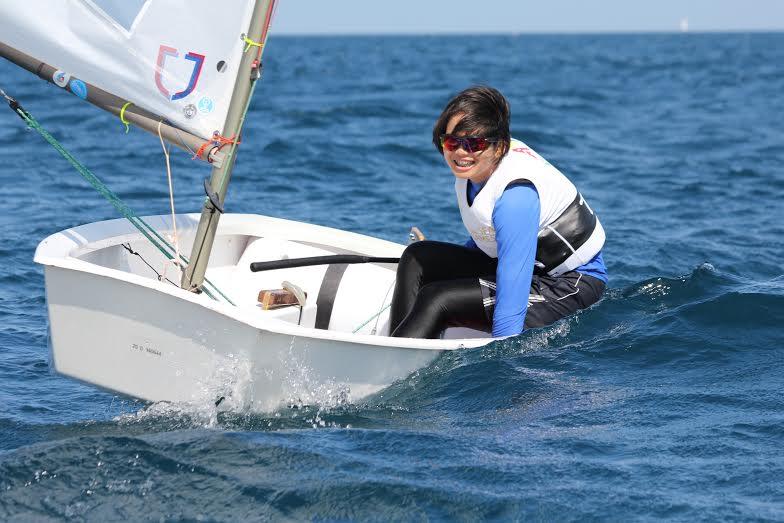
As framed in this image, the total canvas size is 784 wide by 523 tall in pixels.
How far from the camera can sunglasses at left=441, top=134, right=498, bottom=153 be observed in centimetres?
384

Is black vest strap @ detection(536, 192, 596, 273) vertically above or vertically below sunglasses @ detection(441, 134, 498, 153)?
below

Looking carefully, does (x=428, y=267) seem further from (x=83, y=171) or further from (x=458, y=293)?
(x=83, y=171)

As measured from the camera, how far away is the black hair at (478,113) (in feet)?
12.5

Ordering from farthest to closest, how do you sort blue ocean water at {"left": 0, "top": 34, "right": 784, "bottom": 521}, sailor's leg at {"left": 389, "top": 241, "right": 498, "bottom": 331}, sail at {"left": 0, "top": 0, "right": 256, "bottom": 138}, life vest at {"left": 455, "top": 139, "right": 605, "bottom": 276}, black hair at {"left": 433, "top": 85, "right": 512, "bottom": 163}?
sailor's leg at {"left": 389, "top": 241, "right": 498, "bottom": 331} → life vest at {"left": 455, "top": 139, "right": 605, "bottom": 276} → black hair at {"left": 433, "top": 85, "right": 512, "bottom": 163} → sail at {"left": 0, "top": 0, "right": 256, "bottom": 138} → blue ocean water at {"left": 0, "top": 34, "right": 784, "bottom": 521}

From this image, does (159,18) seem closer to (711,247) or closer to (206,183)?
(206,183)

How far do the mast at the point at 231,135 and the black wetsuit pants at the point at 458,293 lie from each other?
82cm

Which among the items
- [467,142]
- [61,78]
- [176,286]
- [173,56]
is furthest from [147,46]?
[467,142]

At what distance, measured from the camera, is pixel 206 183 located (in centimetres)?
369

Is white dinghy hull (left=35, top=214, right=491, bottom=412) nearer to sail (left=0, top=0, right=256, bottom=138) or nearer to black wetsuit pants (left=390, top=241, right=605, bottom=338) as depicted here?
black wetsuit pants (left=390, top=241, right=605, bottom=338)

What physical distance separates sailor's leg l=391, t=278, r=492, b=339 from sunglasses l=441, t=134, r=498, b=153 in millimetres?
542

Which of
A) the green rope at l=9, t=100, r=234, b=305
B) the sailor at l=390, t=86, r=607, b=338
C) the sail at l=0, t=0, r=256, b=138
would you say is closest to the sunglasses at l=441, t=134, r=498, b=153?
the sailor at l=390, t=86, r=607, b=338

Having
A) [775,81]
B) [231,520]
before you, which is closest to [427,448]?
[231,520]

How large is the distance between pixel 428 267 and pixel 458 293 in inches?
11.2

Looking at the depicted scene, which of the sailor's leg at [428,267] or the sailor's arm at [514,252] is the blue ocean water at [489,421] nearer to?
the sailor's arm at [514,252]
